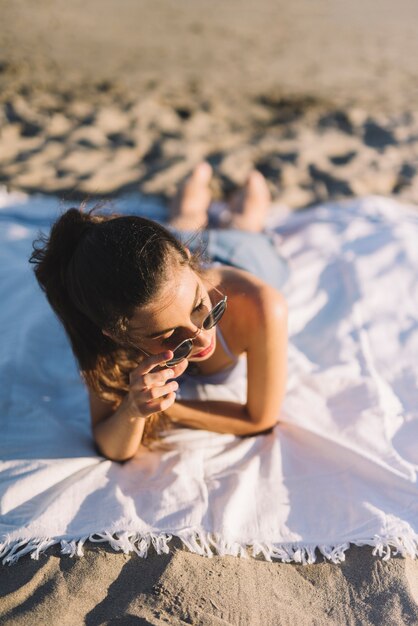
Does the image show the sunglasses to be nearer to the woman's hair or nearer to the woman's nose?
the woman's nose

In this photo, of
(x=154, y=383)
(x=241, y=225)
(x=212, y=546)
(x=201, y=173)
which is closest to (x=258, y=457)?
(x=212, y=546)

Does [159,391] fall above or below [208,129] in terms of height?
above

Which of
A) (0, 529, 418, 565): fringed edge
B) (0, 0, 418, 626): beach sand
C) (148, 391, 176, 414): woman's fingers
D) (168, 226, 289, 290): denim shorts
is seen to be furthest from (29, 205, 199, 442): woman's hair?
(168, 226, 289, 290): denim shorts

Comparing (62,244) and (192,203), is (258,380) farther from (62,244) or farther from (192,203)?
(192,203)

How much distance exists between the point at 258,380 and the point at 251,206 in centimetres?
169

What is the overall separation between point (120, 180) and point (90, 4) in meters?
5.24

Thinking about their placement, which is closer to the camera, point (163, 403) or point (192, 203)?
point (163, 403)

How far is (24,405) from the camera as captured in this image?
2555 mm

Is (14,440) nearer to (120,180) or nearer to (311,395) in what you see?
(311,395)

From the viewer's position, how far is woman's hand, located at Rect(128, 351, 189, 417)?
1919 mm

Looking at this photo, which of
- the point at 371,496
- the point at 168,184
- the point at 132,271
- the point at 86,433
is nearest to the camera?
the point at 132,271

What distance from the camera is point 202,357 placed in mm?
2076

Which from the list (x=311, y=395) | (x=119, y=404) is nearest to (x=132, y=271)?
(x=119, y=404)

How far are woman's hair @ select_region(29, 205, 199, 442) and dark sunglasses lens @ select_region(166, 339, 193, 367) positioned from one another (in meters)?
0.17
